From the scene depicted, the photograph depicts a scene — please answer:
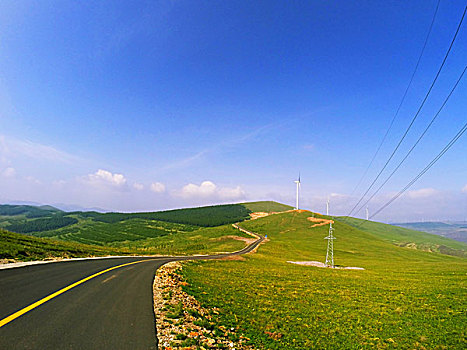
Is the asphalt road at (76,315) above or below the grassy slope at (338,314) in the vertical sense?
above

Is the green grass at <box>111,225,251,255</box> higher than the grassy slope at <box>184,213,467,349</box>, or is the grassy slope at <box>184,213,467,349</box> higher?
the grassy slope at <box>184,213,467,349</box>

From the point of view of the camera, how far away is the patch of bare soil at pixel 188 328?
342 inches

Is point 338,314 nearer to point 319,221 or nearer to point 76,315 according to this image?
point 76,315

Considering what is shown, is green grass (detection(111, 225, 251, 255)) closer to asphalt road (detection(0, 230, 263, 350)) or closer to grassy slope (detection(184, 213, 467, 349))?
grassy slope (detection(184, 213, 467, 349))

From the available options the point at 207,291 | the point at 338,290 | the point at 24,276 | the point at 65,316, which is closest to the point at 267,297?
the point at 207,291

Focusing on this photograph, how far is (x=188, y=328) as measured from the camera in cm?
1002

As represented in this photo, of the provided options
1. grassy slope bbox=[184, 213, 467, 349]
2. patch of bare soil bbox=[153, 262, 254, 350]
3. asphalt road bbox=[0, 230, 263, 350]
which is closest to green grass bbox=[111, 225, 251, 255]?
grassy slope bbox=[184, 213, 467, 349]

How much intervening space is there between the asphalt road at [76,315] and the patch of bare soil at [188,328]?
19.3 inches

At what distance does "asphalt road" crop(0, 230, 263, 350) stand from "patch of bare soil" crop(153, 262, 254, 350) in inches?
19.3

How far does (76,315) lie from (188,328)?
4.98m

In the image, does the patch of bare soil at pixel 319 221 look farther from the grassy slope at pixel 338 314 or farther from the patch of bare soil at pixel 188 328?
the patch of bare soil at pixel 188 328

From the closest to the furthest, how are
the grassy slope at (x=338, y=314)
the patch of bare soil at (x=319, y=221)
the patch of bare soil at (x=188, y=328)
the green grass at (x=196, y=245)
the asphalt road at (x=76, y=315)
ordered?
1. the asphalt road at (x=76, y=315)
2. the patch of bare soil at (x=188, y=328)
3. the grassy slope at (x=338, y=314)
4. the green grass at (x=196, y=245)
5. the patch of bare soil at (x=319, y=221)

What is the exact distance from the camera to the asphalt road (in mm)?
7648

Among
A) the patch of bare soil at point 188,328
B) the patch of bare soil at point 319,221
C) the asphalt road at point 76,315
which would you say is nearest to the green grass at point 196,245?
the asphalt road at point 76,315
